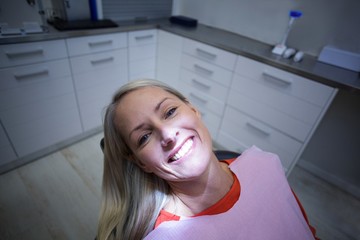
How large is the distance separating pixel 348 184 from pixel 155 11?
7.95 feet

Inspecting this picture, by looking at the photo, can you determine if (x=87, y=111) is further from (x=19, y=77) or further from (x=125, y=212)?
(x=125, y=212)

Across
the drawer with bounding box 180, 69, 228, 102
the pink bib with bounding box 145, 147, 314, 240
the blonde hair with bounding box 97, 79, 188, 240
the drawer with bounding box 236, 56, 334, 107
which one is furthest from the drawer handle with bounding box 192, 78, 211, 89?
the blonde hair with bounding box 97, 79, 188, 240

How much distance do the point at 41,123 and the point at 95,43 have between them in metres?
0.75

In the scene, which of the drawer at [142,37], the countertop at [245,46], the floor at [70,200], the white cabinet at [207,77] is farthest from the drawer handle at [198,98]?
the floor at [70,200]

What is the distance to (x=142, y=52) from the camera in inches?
78.7

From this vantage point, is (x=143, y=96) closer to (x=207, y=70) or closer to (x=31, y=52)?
(x=31, y=52)

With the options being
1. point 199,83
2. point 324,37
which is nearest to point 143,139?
Result: point 199,83

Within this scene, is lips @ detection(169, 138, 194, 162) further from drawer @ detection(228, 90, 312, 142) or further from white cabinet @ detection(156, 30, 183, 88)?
white cabinet @ detection(156, 30, 183, 88)

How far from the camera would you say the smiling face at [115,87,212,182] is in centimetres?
63

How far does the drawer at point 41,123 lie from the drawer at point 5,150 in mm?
30

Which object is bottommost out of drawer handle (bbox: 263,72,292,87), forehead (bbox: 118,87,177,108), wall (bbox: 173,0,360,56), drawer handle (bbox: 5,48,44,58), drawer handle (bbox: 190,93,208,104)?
drawer handle (bbox: 190,93,208,104)

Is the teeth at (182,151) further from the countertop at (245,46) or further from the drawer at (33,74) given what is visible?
the drawer at (33,74)

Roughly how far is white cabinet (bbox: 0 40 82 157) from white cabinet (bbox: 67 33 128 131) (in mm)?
71

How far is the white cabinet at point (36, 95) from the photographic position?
51.4 inches
